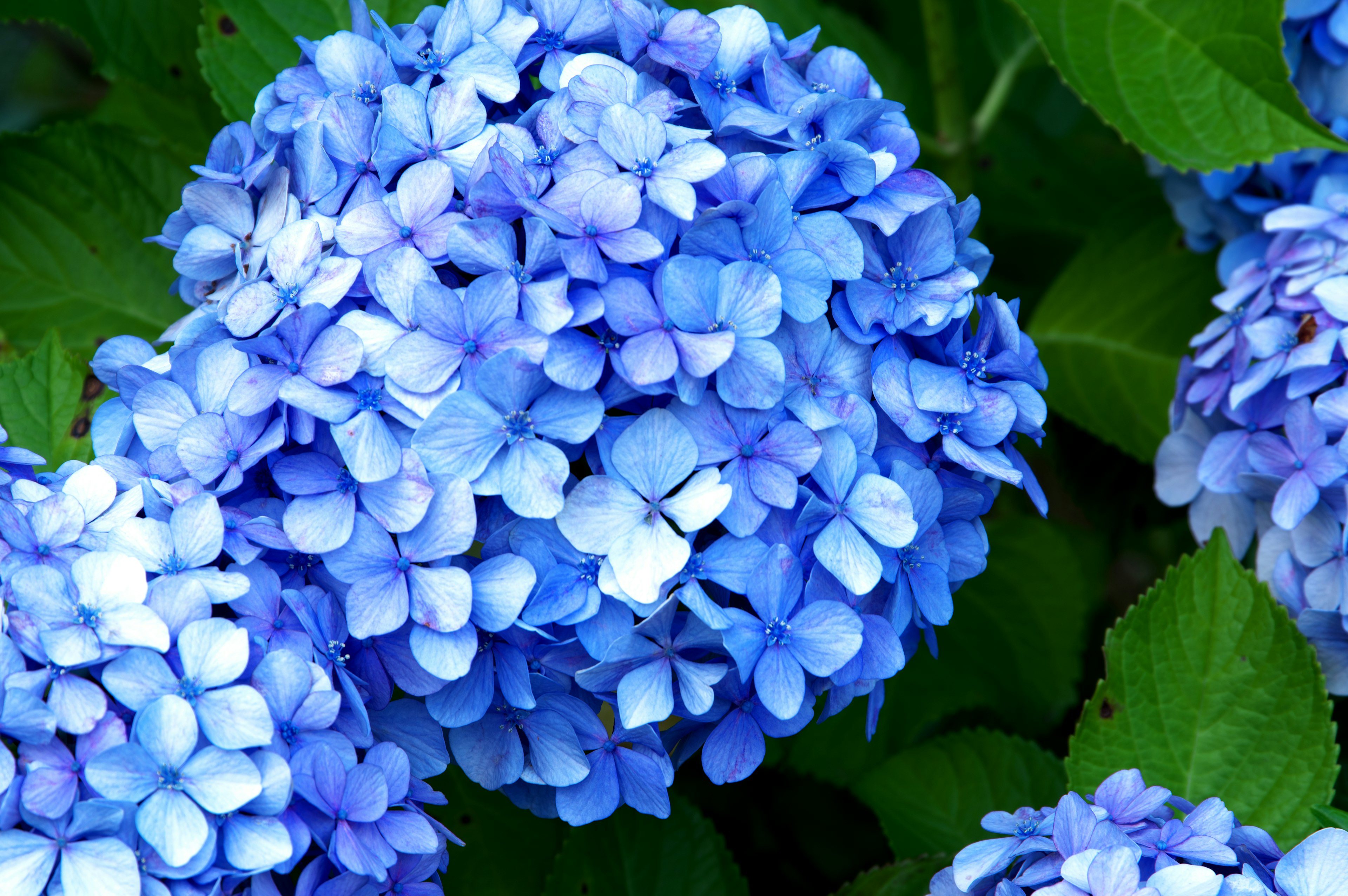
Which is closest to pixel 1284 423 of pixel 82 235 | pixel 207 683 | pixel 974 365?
pixel 974 365

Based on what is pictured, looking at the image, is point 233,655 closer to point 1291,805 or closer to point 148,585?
point 148,585

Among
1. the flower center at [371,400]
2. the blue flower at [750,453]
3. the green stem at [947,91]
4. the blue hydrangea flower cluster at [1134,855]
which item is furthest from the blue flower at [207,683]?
the green stem at [947,91]

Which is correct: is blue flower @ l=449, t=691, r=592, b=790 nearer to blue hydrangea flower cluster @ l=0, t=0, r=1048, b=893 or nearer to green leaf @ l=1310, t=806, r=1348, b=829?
blue hydrangea flower cluster @ l=0, t=0, r=1048, b=893

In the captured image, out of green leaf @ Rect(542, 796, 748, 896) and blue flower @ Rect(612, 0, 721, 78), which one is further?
green leaf @ Rect(542, 796, 748, 896)

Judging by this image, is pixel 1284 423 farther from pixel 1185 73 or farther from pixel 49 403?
pixel 49 403

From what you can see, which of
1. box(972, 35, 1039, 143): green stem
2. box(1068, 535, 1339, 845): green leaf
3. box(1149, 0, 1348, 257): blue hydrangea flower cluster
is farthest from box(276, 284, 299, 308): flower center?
box(972, 35, 1039, 143): green stem

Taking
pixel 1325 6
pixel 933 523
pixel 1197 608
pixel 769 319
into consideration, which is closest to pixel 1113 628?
pixel 1197 608
